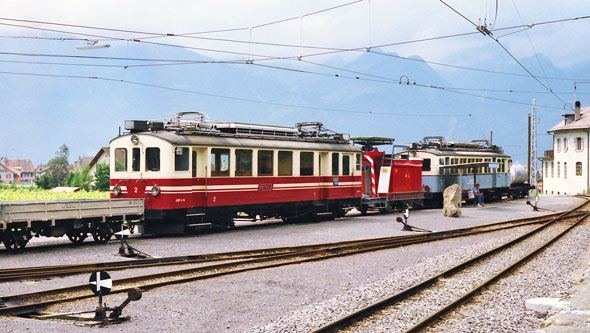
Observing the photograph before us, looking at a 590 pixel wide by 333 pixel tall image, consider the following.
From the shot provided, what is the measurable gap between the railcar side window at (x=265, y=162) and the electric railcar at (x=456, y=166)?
14114mm

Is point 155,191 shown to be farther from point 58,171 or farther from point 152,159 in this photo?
point 58,171

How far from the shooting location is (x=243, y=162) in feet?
64.5

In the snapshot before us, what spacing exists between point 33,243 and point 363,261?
9625 mm

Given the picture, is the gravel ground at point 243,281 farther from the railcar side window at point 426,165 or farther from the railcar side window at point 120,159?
the railcar side window at point 426,165

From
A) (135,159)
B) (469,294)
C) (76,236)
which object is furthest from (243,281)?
(135,159)

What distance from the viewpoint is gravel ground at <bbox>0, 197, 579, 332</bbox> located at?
845 cm

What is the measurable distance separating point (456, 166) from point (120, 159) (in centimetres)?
1985

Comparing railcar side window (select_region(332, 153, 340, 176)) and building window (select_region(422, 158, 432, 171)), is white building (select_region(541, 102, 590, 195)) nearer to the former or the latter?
building window (select_region(422, 158, 432, 171))

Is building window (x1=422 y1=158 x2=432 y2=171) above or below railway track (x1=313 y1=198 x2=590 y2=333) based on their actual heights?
above

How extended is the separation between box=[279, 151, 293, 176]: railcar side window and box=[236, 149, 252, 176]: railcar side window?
167 cm

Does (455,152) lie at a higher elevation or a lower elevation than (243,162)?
higher

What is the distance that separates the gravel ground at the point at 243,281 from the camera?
8453 millimetres

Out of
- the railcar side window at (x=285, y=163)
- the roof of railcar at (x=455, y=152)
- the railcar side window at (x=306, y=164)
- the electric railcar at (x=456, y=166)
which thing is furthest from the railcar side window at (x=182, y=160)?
the roof of railcar at (x=455, y=152)

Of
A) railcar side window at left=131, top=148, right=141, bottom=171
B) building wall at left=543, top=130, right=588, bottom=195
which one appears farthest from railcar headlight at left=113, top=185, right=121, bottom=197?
building wall at left=543, top=130, right=588, bottom=195
